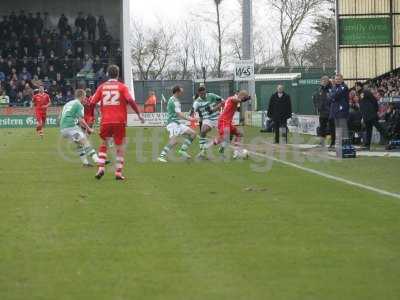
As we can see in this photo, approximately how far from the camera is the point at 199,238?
Answer: 987 cm

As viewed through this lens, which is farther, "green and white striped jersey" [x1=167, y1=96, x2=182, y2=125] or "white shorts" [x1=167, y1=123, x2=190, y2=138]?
"green and white striped jersey" [x1=167, y1=96, x2=182, y2=125]

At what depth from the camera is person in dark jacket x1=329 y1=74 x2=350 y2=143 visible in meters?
23.4

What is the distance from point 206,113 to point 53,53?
113 ft

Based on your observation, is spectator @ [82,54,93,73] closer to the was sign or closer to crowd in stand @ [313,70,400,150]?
the was sign

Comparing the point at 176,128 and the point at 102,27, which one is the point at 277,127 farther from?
the point at 102,27

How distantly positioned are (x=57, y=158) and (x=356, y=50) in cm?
1323

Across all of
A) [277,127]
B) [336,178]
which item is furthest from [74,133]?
[277,127]

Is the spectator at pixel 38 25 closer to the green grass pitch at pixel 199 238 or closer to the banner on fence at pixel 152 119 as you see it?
the banner on fence at pixel 152 119

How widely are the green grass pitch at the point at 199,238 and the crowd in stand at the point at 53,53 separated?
3599 centimetres

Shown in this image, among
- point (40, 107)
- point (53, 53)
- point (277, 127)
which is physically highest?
point (53, 53)

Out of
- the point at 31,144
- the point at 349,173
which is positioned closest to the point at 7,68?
the point at 31,144

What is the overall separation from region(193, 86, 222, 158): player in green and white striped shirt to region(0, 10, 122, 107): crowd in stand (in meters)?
28.9

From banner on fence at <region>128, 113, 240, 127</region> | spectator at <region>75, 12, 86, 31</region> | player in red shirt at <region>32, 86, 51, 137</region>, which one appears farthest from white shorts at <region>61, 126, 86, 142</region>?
spectator at <region>75, 12, 86, 31</region>

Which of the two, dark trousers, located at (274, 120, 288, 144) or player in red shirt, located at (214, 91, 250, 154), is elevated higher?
player in red shirt, located at (214, 91, 250, 154)
